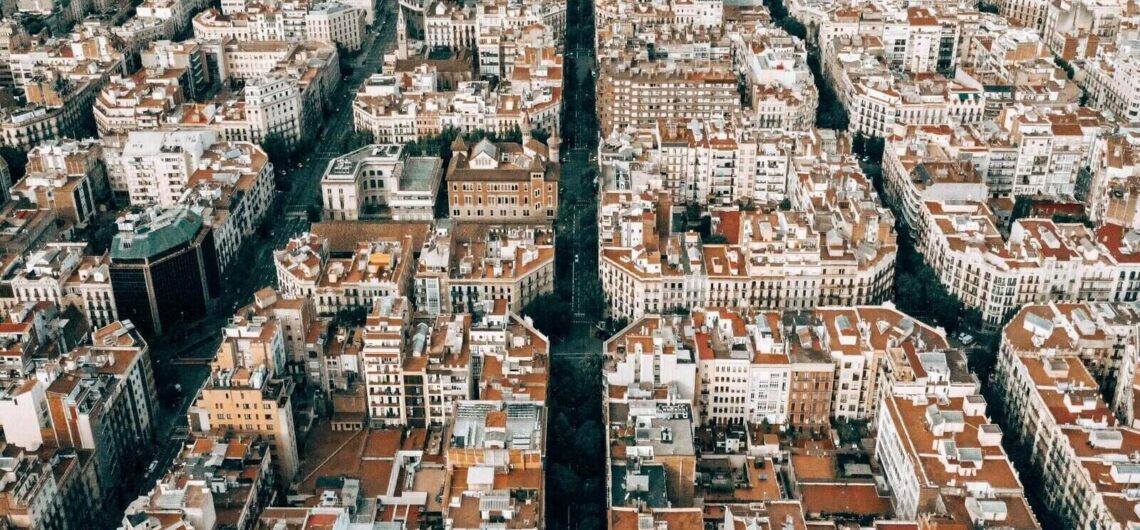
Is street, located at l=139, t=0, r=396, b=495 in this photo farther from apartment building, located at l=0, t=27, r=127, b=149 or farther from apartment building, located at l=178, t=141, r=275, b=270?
apartment building, located at l=0, t=27, r=127, b=149

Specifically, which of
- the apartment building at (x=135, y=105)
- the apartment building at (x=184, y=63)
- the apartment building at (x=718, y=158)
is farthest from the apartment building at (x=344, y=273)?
the apartment building at (x=184, y=63)

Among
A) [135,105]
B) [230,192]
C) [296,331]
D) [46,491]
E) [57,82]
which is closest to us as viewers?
[46,491]

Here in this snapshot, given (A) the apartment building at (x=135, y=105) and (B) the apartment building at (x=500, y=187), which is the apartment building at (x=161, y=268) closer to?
(B) the apartment building at (x=500, y=187)

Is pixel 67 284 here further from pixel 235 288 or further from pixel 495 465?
pixel 495 465

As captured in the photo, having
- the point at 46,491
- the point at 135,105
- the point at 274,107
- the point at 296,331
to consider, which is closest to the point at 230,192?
the point at 274,107

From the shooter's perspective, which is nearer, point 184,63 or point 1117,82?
point 1117,82
